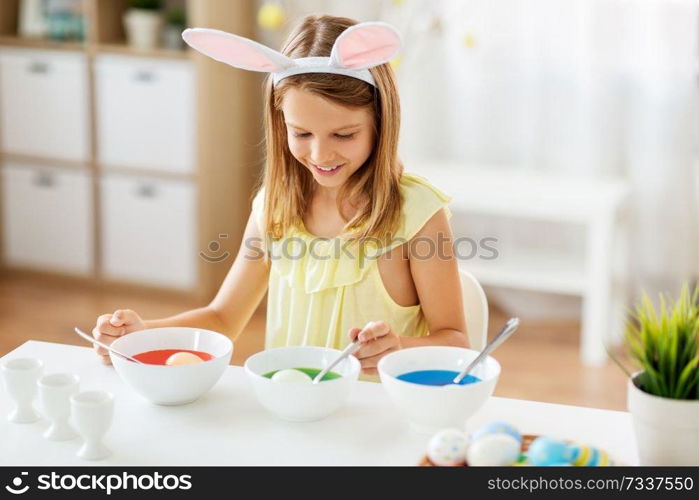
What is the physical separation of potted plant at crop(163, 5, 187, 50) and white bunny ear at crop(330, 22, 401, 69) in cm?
236

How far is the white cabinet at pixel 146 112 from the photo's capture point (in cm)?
375

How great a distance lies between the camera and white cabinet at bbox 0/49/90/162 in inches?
153

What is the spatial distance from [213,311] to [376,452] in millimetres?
613

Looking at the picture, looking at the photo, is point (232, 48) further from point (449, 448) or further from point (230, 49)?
point (449, 448)

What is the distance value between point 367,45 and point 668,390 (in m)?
0.60

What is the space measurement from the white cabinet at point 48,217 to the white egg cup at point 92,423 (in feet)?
9.12

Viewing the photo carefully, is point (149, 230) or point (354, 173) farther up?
point (354, 173)

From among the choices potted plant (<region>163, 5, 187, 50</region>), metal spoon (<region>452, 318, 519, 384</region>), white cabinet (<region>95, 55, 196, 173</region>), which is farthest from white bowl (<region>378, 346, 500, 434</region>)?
potted plant (<region>163, 5, 187, 50</region>)

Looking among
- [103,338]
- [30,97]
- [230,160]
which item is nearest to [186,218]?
[230,160]

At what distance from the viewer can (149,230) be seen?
3934 mm

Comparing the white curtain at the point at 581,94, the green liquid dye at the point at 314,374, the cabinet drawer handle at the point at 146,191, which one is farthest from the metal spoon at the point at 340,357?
the cabinet drawer handle at the point at 146,191

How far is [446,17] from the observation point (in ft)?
12.0

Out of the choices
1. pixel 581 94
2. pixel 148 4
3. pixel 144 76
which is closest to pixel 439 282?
pixel 581 94

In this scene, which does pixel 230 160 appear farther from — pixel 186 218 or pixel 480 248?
pixel 480 248
